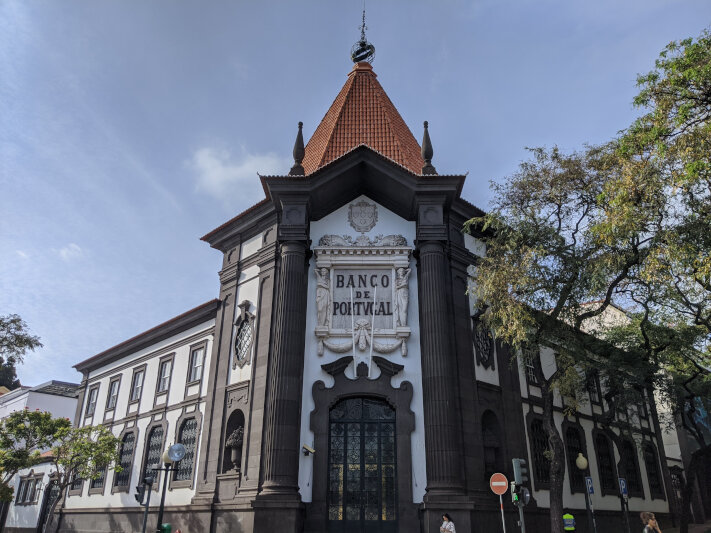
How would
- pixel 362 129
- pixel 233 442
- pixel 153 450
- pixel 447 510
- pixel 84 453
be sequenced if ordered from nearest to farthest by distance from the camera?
pixel 447 510 → pixel 233 442 → pixel 362 129 → pixel 84 453 → pixel 153 450

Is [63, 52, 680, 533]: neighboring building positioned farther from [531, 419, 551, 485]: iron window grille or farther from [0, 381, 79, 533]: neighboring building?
[0, 381, 79, 533]: neighboring building

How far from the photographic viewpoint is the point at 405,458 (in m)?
18.0

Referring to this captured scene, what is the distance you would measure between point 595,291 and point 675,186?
4999 mm

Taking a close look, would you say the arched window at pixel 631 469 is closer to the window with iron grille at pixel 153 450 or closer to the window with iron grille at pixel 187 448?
the window with iron grille at pixel 187 448

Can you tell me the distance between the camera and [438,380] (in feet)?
60.6

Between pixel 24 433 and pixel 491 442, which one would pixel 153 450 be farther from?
pixel 491 442

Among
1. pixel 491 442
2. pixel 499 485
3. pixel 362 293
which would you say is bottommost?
pixel 499 485

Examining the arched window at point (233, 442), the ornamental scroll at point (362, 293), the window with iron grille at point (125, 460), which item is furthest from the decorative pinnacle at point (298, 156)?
the window with iron grille at point (125, 460)

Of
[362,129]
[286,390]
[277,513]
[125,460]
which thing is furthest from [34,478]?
[362,129]

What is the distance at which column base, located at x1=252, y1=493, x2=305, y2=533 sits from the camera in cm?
1659

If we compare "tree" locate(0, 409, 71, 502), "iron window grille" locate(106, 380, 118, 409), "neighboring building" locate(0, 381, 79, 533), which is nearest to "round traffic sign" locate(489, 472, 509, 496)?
"tree" locate(0, 409, 71, 502)

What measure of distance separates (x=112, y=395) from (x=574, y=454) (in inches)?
1013

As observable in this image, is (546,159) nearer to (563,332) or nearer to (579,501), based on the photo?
(563,332)

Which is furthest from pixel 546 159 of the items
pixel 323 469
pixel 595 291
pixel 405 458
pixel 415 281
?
pixel 323 469
